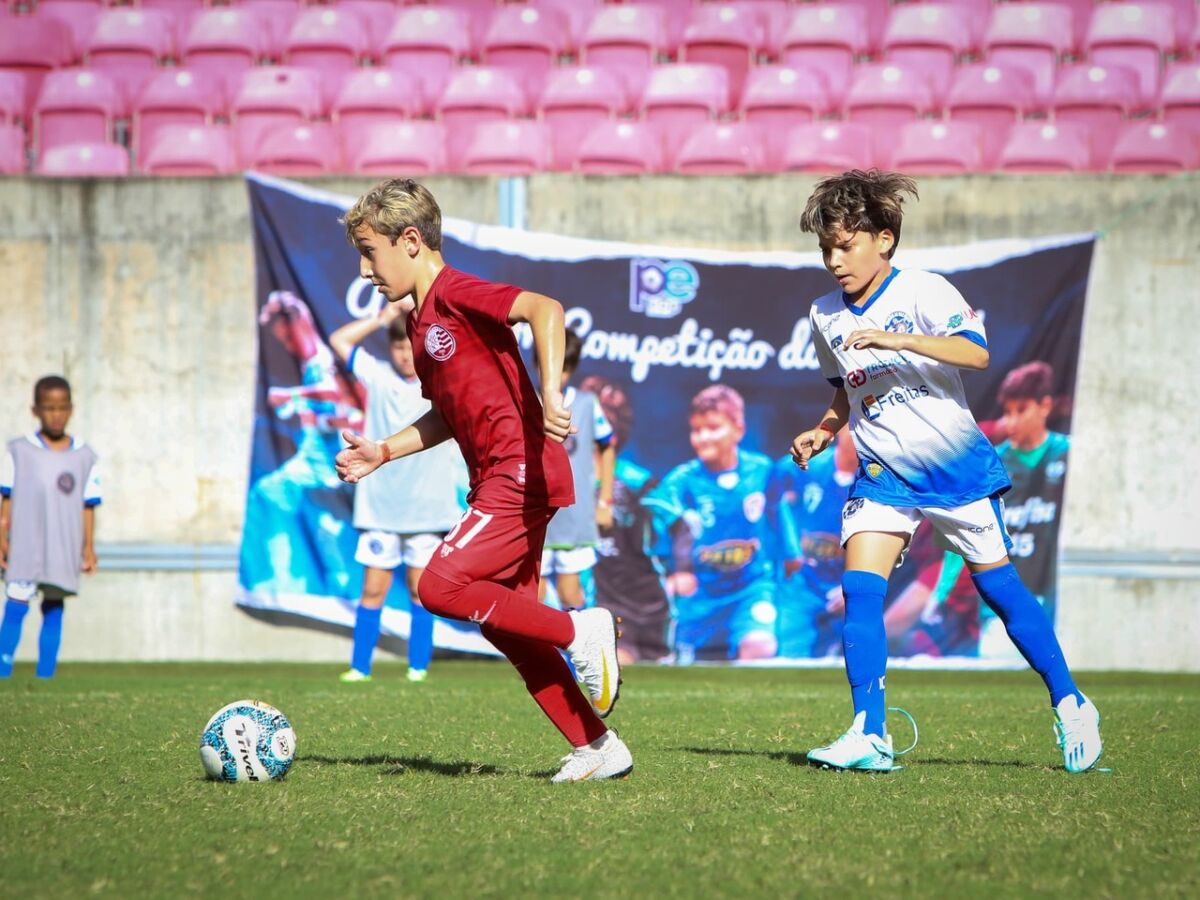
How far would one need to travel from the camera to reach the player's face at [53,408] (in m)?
8.48

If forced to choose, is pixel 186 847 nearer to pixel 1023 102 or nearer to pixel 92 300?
pixel 92 300

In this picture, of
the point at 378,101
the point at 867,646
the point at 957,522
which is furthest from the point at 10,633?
the point at 957,522

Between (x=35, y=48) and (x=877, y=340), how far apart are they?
10894mm

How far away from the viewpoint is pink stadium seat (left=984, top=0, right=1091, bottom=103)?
41.0 ft

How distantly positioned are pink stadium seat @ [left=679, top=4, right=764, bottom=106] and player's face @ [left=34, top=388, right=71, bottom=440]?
20.9 ft

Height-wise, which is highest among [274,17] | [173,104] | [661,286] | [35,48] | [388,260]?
[274,17]

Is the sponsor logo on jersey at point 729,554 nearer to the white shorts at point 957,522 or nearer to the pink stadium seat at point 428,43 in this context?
the white shorts at point 957,522

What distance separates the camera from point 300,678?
8.48 metres

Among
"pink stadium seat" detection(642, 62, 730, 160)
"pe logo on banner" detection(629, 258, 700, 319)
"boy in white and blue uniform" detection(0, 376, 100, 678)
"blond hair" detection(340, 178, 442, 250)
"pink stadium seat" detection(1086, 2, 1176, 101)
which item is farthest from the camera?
"pink stadium seat" detection(1086, 2, 1176, 101)

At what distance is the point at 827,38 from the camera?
41.7ft

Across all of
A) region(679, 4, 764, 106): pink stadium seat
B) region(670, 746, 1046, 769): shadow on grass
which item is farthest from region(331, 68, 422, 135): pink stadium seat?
region(670, 746, 1046, 769): shadow on grass

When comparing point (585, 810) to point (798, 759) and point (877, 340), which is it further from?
point (877, 340)

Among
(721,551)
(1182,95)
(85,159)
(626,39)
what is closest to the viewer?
(721,551)

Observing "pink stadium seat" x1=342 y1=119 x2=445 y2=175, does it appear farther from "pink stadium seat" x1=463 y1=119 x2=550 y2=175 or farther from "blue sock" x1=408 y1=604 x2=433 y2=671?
"blue sock" x1=408 y1=604 x2=433 y2=671
